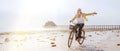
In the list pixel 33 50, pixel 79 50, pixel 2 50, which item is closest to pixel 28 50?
pixel 33 50

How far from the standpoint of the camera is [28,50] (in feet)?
46.6

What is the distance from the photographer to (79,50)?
14.3 meters

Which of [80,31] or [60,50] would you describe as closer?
[60,50]

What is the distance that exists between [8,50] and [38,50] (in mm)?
1552

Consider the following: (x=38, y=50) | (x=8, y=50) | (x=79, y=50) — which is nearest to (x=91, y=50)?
(x=79, y=50)

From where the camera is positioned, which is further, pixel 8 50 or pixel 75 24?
pixel 75 24

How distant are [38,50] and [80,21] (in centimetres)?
280

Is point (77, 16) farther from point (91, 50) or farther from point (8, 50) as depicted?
point (8, 50)

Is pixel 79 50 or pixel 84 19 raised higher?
pixel 84 19

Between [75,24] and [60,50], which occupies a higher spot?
[75,24]

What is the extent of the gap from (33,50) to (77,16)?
9.89ft

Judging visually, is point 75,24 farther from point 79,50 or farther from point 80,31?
point 79,50

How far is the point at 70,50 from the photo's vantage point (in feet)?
47.5

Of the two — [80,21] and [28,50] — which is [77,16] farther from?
[28,50]
